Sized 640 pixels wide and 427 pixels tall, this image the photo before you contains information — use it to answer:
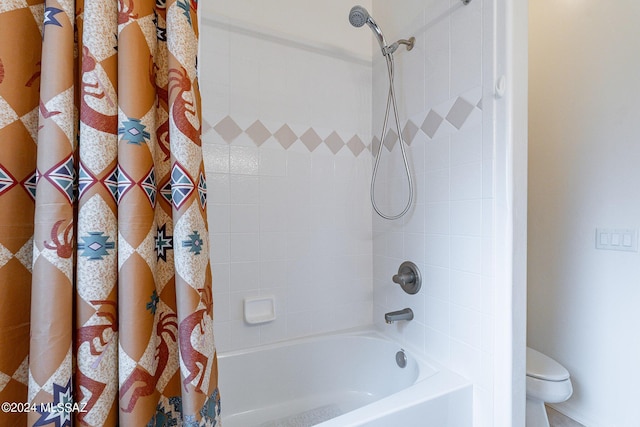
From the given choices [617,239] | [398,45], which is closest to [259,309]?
[398,45]

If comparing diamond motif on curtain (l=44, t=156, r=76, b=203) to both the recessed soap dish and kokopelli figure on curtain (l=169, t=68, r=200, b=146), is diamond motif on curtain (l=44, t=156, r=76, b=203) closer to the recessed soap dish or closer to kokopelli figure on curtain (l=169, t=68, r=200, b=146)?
kokopelli figure on curtain (l=169, t=68, r=200, b=146)

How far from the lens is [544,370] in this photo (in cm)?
136

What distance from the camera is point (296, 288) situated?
1.54 m

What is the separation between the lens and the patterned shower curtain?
451 mm

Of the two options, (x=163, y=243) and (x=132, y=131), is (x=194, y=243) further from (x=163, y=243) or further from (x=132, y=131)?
(x=132, y=131)

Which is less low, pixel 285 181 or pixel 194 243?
pixel 285 181

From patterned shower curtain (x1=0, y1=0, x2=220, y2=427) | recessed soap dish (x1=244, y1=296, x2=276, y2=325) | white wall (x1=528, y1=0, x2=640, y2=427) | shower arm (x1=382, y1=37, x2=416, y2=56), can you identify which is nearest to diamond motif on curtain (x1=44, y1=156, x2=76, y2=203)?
patterned shower curtain (x1=0, y1=0, x2=220, y2=427)

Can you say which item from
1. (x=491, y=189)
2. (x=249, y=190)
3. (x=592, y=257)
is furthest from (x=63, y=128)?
(x=592, y=257)

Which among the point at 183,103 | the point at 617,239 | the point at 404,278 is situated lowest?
the point at 404,278

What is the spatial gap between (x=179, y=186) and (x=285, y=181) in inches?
38.9

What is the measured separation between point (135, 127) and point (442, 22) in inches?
51.5

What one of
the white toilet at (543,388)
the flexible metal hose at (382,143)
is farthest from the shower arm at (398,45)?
the white toilet at (543,388)

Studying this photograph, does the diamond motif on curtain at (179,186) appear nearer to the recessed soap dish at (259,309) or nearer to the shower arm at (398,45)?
the recessed soap dish at (259,309)

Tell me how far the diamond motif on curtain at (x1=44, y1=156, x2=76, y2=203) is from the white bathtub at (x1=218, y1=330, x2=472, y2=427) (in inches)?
43.9
